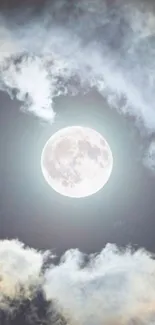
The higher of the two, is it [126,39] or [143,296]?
[126,39]

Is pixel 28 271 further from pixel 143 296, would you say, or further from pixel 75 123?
pixel 75 123

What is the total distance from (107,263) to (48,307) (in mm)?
518

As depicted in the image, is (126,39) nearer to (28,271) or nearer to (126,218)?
(126,218)

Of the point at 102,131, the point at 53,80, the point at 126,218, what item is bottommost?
the point at 126,218

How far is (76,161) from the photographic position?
8.87ft

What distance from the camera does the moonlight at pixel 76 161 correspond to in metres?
2.72

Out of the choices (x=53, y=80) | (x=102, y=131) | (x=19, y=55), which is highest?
(x=19, y=55)

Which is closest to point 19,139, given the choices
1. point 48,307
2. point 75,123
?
point 75,123

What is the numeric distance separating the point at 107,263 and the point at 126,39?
1.59 m

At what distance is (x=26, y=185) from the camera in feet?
8.99

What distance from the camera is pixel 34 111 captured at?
2.73 meters

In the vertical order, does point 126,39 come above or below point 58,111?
above

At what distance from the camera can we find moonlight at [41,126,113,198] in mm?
2717

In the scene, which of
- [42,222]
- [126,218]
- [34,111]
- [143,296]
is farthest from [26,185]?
[143,296]
